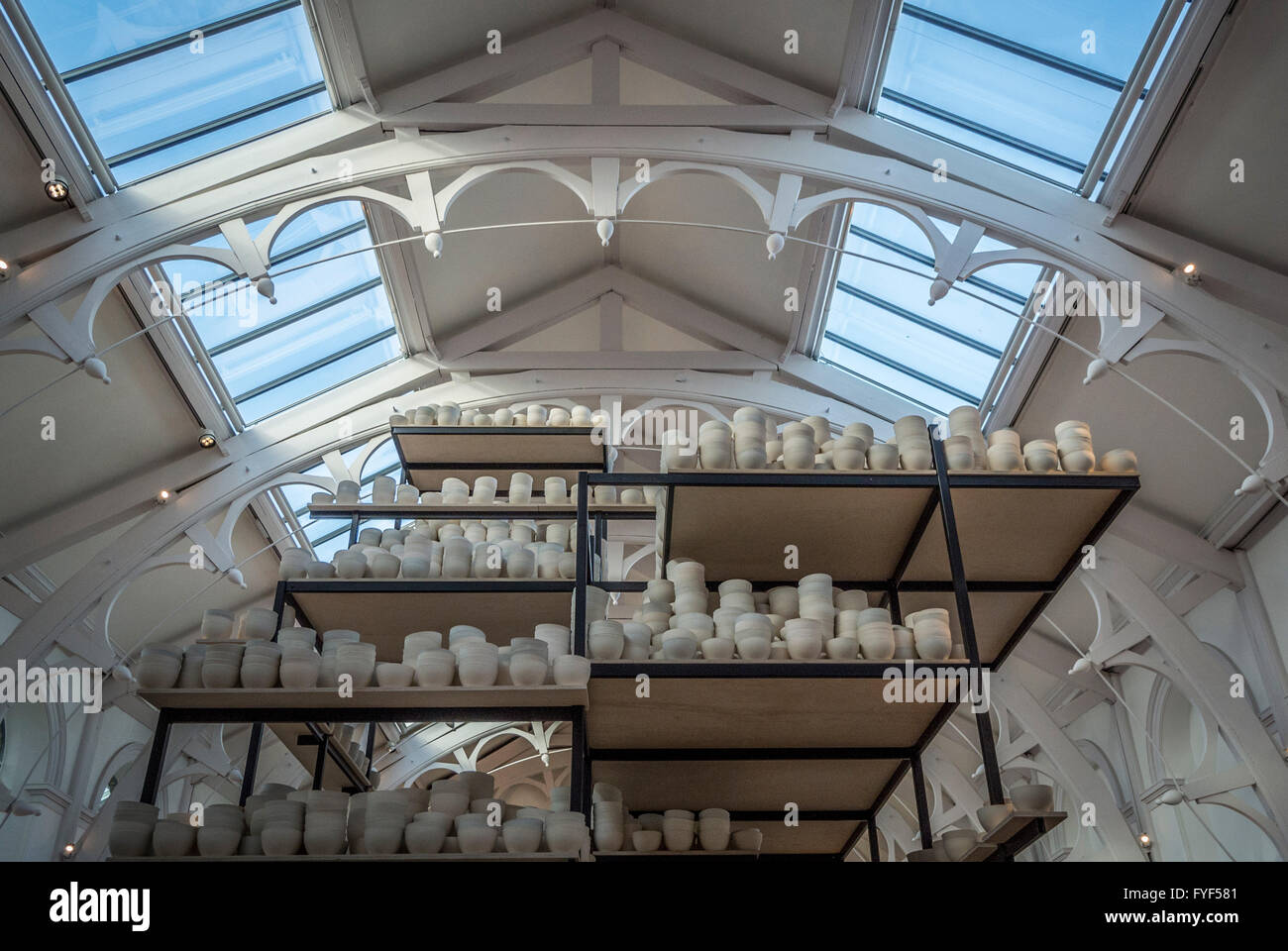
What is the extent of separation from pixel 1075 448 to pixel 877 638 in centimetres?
126

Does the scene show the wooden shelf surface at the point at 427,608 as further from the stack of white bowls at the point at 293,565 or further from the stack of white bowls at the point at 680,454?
the stack of white bowls at the point at 680,454

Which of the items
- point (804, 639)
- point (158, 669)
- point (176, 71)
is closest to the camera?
point (158, 669)

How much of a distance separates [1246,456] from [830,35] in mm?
4196

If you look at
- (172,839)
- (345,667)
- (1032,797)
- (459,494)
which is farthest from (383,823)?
(459,494)

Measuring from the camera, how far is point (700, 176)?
829 cm

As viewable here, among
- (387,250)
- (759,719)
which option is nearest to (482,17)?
(387,250)

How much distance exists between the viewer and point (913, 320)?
853 centimetres

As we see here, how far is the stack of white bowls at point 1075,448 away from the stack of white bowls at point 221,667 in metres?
3.31

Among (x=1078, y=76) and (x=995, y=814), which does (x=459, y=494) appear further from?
(x=1078, y=76)

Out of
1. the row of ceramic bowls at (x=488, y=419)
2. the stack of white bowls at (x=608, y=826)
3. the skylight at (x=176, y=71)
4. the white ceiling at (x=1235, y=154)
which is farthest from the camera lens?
the row of ceramic bowls at (x=488, y=419)

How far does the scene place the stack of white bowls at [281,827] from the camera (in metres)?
3.11

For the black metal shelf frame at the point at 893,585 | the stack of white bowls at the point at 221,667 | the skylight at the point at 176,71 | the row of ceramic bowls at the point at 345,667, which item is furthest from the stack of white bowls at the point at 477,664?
the skylight at the point at 176,71

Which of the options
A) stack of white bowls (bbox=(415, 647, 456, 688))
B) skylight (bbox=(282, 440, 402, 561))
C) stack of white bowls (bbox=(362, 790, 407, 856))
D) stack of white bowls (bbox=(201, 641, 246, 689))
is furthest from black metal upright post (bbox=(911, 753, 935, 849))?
skylight (bbox=(282, 440, 402, 561))

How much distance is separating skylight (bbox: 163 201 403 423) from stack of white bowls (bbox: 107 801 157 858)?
488 cm
